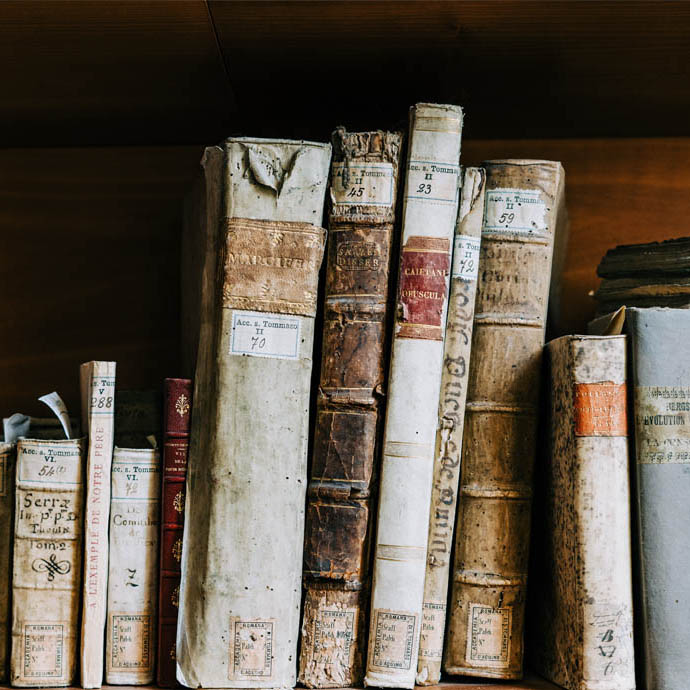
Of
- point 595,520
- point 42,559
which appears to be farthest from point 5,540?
point 595,520

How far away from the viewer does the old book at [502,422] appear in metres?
0.73

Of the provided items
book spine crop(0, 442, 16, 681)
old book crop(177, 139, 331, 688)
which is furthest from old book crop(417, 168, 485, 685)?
book spine crop(0, 442, 16, 681)

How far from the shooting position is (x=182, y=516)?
709mm

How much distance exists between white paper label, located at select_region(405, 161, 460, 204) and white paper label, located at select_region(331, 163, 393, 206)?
0.02 metres

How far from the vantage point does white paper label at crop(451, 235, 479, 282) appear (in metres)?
0.73

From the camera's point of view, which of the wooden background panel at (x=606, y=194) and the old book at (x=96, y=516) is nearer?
the old book at (x=96, y=516)

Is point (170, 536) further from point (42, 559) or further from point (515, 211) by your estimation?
point (515, 211)

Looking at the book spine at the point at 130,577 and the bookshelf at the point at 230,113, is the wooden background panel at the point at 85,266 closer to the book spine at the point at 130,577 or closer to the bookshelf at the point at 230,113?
the bookshelf at the point at 230,113

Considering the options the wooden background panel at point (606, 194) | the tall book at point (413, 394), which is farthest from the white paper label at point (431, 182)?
the wooden background panel at point (606, 194)

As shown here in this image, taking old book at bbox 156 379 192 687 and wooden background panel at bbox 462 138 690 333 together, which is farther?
wooden background panel at bbox 462 138 690 333

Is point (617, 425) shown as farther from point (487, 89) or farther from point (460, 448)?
point (487, 89)

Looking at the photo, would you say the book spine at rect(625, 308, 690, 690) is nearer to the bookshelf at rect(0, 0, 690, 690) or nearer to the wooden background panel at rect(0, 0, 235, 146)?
the bookshelf at rect(0, 0, 690, 690)

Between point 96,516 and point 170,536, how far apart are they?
0.21 ft

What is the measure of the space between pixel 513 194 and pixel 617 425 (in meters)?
0.23
